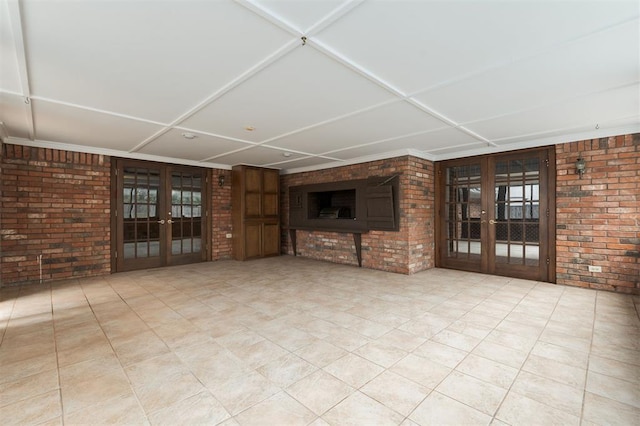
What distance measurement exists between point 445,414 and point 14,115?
5.30 metres

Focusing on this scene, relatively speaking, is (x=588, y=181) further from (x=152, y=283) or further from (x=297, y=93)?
(x=152, y=283)

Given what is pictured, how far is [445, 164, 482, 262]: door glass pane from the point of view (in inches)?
215

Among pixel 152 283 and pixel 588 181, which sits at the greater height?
pixel 588 181

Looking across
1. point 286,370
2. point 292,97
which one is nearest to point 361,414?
point 286,370

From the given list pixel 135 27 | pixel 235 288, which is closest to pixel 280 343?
pixel 235 288

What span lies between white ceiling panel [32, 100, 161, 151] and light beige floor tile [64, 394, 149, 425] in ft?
10.2

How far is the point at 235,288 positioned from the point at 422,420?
331cm

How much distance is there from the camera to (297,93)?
2838 millimetres

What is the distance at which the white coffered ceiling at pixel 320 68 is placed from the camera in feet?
5.71

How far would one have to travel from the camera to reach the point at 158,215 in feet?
19.9

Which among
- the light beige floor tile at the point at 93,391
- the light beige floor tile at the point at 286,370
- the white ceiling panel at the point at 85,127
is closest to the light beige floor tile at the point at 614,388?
the light beige floor tile at the point at 286,370

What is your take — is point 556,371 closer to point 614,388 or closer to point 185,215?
point 614,388

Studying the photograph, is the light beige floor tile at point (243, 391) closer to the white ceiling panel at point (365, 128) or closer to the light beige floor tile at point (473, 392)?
the light beige floor tile at point (473, 392)

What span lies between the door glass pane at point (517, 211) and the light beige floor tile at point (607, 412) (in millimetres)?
3516
